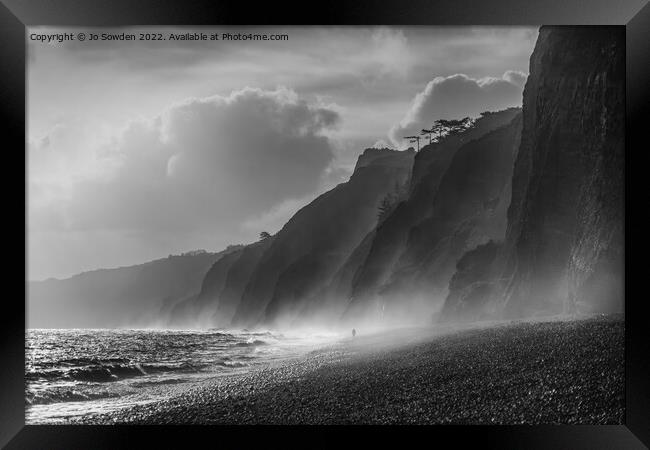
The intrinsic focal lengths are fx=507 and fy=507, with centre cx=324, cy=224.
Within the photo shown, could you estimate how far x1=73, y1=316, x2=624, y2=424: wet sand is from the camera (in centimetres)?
850

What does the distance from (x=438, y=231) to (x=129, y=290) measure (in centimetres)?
728

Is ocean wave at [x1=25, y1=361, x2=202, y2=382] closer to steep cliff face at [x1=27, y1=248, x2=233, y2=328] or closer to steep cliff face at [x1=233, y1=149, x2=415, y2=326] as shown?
steep cliff face at [x1=27, y1=248, x2=233, y2=328]

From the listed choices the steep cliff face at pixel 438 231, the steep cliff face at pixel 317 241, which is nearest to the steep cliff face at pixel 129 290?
the steep cliff face at pixel 317 241

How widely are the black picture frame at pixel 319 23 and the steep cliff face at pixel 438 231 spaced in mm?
2342

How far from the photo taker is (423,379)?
9.21m

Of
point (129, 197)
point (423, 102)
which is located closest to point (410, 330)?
point (423, 102)

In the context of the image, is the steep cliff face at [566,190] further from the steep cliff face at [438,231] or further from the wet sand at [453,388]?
the wet sand at [453,388]

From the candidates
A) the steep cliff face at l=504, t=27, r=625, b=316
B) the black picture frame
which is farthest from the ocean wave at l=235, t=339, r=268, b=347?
the steep cliff face at l=504, t=27, r=625, b=316

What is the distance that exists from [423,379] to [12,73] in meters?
8.61

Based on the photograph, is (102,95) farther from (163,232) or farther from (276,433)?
(276,433)

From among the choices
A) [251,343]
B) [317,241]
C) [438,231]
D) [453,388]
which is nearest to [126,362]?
[251,343]

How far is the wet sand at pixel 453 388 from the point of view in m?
8.50

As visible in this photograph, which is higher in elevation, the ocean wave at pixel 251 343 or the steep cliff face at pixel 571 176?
the steep cliff face at pixel 571 176

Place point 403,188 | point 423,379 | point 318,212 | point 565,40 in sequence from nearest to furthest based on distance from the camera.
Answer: point 423,379
point 565,40
point 318,212
point 403,188
